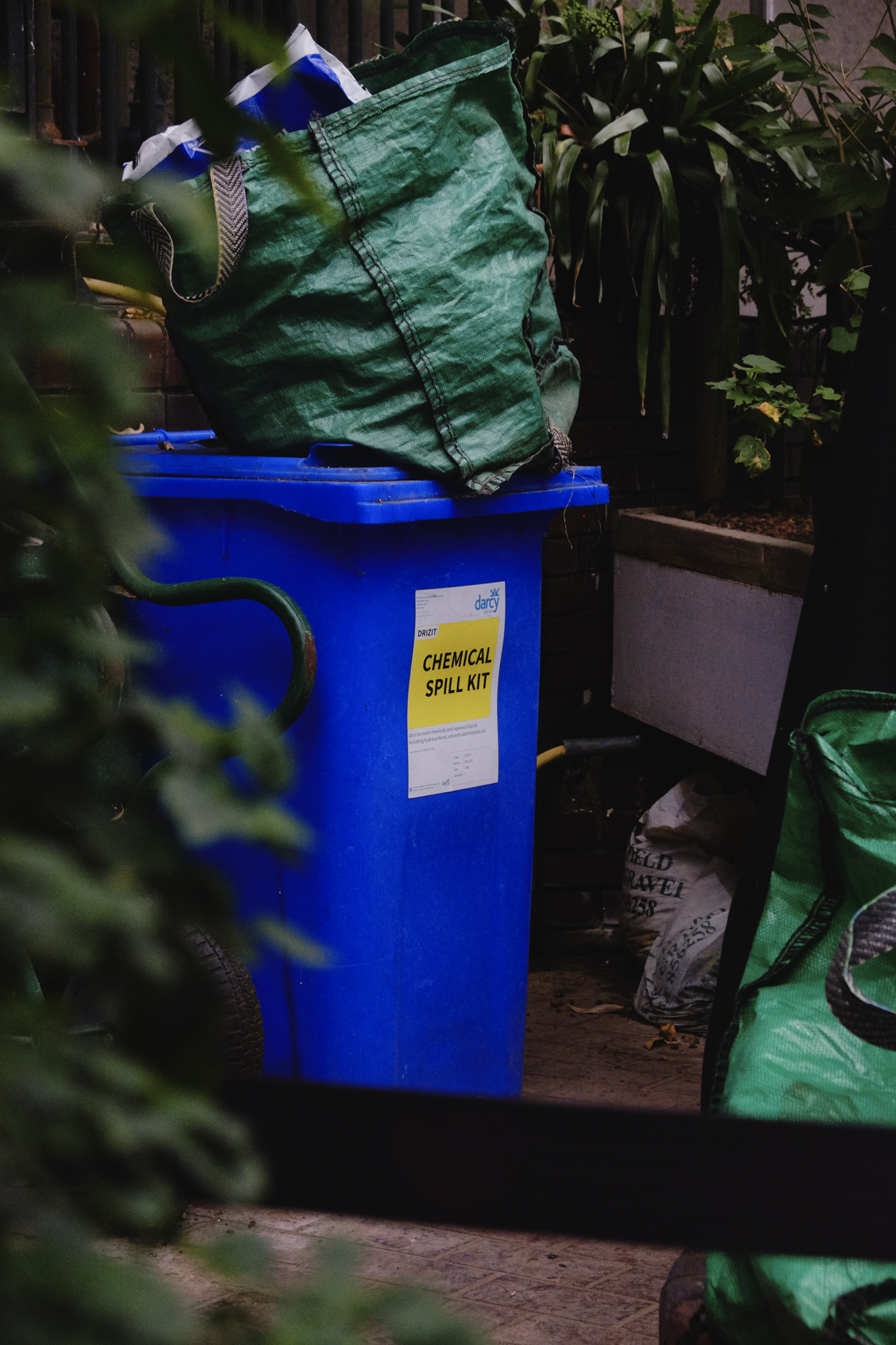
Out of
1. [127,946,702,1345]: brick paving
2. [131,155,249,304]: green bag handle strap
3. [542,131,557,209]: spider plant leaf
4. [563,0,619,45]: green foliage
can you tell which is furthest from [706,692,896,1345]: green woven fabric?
[563,0,619,45]: green foliage

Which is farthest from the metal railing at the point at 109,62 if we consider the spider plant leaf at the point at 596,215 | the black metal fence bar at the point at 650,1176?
the black metal fence bar at the point at 650,1176

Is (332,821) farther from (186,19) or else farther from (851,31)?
(851,31)

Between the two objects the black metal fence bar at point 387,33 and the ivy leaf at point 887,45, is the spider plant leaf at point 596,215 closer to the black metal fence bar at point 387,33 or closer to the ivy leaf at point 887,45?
the black metal fence bar at point 387,33

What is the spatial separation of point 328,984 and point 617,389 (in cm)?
199

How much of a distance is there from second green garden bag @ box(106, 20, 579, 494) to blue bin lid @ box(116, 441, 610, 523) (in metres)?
0.05

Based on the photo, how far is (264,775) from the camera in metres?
0.41

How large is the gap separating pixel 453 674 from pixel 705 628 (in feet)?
3.61

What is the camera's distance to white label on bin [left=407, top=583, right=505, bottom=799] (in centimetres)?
236

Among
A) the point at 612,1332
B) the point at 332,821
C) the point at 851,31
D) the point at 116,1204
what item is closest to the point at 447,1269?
the point at 612,1332

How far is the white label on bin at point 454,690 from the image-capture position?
7.73ft

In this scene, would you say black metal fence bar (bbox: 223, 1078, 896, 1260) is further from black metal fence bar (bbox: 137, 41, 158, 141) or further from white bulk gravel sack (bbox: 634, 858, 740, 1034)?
black metal fence bar (bbox: 137, 41, 158, 141)

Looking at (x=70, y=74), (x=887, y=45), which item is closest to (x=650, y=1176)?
(x=887, y=45)

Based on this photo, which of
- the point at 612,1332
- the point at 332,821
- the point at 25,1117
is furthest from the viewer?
the point at 332,821

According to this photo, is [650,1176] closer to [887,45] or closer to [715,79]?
[887,45]
